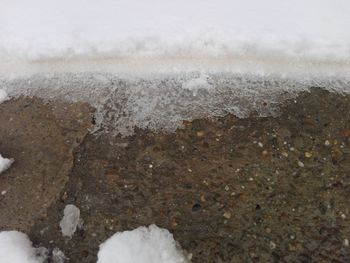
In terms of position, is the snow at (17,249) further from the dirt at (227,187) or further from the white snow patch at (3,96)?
the white snow patch at (3,96)

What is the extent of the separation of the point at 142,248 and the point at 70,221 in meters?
0.35

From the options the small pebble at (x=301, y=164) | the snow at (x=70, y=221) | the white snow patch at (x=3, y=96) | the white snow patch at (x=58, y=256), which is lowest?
the white snow patch at (x=58, y=256)

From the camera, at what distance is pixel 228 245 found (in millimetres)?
1817

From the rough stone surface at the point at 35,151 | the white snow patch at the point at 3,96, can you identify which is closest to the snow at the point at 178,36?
the white snow patch at the point at 3,96

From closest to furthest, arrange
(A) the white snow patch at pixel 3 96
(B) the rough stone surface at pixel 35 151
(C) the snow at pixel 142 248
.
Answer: (C) the snow at pixel 142 248 → (B) the rough stone surface at pixel 35 151 → (A) the white snow patch at pixel 3 96

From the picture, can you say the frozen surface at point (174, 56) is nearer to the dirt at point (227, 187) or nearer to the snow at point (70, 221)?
the dirt at point (227, 187)

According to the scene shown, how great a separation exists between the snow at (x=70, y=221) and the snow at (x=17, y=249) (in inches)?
5.8

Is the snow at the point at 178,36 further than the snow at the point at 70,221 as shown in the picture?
Yes

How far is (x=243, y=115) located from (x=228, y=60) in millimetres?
297

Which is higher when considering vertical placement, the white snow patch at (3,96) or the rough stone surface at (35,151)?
the white snow patch at (3,96)

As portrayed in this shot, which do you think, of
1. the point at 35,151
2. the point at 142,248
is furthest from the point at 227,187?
the point at 35,151

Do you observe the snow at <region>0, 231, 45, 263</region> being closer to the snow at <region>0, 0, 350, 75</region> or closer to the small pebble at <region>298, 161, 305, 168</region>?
the snow at <region>0, 0, 350, 75</region>

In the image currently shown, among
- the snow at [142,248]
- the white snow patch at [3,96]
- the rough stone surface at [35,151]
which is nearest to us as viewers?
the snow at [142,248]

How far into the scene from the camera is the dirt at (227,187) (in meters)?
1.81
